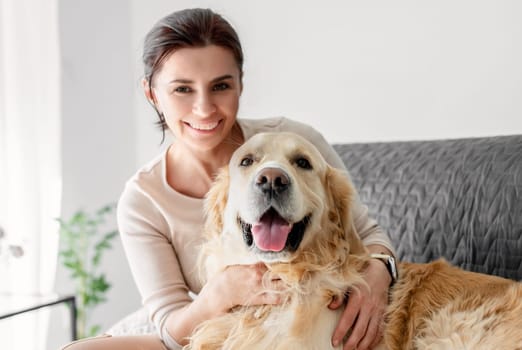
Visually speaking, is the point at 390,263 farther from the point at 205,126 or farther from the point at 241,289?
the point at 205,126

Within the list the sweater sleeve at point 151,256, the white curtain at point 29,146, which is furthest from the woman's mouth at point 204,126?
the white curtain at point 29,146

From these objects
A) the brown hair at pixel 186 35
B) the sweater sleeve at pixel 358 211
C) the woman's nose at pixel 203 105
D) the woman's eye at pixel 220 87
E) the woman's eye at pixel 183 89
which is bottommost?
the sweater sleeve at pixel 358 211

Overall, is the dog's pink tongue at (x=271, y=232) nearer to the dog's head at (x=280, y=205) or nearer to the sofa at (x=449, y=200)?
the dog's head at (x=280, y=205)

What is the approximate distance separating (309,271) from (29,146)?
1786 mm

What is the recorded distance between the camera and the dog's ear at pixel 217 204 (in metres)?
1.40

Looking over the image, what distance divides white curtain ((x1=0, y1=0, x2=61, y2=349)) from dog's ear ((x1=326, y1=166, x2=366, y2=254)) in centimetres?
→ 155

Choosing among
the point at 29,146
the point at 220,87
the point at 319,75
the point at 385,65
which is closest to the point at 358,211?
the point at 220,87

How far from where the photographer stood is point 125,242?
155 centimetres

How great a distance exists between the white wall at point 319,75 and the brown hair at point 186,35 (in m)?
0.83

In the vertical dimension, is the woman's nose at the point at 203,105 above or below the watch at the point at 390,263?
above

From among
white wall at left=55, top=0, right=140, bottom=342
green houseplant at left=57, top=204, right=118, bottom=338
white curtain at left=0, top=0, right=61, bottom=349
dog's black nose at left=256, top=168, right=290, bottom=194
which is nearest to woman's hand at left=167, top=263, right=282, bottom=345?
dog's black nose at left=256, top=168, right=290, bottom=194

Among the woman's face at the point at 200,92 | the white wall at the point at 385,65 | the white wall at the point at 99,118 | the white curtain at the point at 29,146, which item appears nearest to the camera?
the woman's face at the point at 200,92

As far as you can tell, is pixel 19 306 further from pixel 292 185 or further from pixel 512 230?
pixel 512 230

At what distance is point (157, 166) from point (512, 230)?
3.03 feet
